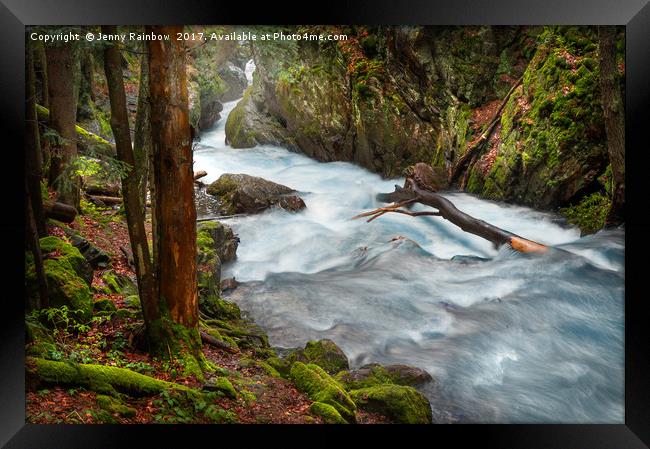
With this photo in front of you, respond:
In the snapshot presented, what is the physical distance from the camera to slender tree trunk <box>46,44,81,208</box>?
435 cm

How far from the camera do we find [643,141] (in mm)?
3947

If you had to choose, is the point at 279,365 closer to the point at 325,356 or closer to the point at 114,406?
the point at 325,356

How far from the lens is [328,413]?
13.0ft

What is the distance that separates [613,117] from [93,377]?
197 inches

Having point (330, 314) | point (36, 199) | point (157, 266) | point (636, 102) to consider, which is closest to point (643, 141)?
point (636, 102)

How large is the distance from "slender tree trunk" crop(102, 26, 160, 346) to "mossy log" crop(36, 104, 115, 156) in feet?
2.05

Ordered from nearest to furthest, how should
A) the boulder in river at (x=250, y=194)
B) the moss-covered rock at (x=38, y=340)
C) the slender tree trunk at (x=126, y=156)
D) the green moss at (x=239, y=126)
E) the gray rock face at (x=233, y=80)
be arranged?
the slender tree trunk at (x=126, y=156) → the moss-covered rock at (x=38, y=340) → the boulder in river at (x=250, y=194) → the gray rock face at (x=233, y=80) → the green moss at (x=239, y=126)

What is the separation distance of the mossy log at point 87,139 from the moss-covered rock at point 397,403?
3.20 meters

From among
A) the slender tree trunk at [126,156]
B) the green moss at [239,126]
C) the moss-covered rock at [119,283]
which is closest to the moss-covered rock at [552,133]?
the green moss at [239,126]

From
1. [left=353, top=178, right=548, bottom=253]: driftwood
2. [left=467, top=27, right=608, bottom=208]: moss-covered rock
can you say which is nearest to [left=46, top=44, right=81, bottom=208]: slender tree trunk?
[left=353, top=178, right=548, bottom=253]: driftwood

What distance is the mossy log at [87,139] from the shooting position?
4164mm
